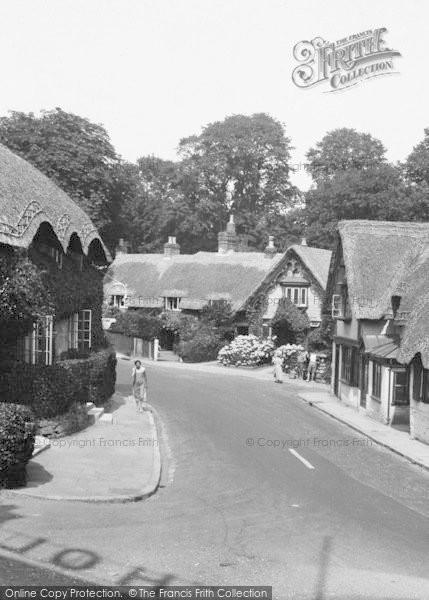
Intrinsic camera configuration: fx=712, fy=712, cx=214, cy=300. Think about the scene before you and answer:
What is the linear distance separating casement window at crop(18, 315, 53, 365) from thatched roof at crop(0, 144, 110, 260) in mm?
2757

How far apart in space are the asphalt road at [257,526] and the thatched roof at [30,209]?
23.3 ft

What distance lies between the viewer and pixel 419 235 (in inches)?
1235

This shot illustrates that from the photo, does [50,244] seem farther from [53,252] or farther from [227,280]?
[227,280]

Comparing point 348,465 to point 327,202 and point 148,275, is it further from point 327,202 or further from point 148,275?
point 327,202

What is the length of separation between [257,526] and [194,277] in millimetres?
42442

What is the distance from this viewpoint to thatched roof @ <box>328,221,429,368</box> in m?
25.5

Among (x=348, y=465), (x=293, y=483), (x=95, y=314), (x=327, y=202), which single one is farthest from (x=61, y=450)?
(x=327, y=202)

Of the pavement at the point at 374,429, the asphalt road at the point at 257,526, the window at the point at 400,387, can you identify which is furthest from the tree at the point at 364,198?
the asphalt road at the point at 257,526

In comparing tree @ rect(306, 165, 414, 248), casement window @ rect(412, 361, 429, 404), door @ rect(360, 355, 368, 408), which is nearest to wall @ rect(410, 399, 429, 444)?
casement window @ rect(412, 361, 429, 404)

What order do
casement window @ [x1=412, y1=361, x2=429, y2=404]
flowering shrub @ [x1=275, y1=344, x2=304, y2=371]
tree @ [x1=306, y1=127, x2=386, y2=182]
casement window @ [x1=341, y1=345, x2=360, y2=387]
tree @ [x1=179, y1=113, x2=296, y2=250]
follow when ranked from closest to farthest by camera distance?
casement window @ [x1=412, y1=361, x2=429, y2=404] → casement window @ [x1=341, y1=345, x2=360, y2=387] → flowering shrub @ [x1=275, y1=344, x2=304, y2=371] → tree @ [x1=306, y1=127, x2=386, y2=182] → tree @ [x1=179, y1=113, x2=296, y2=250]

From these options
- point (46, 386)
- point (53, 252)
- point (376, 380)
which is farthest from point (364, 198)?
point (46, 386)

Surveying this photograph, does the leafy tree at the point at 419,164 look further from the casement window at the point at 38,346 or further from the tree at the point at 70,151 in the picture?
the casement window at the point at 38,346

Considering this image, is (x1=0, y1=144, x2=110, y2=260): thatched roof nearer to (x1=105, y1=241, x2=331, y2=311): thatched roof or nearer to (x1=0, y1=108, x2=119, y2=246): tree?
(x1=0, y1=108, x2=119, y2=246): tree

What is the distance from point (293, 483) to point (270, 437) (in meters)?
5.90
